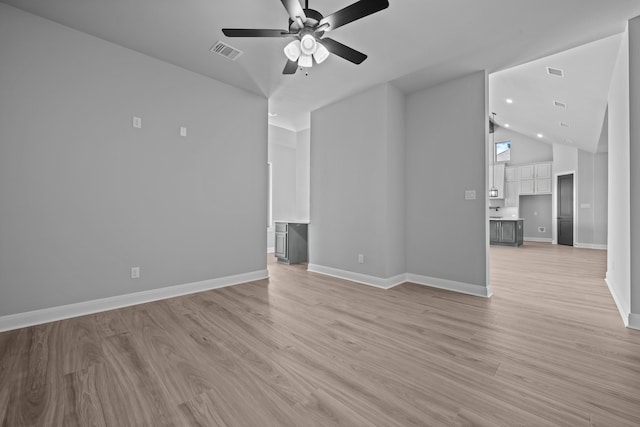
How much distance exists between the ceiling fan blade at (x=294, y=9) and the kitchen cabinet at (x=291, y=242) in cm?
378

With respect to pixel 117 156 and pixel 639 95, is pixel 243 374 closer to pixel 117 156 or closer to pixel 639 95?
pixel 117 156

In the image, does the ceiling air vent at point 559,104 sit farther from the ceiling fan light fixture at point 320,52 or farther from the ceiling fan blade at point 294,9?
the ceiling fan blade at point 294,9

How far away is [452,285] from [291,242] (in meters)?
3.02

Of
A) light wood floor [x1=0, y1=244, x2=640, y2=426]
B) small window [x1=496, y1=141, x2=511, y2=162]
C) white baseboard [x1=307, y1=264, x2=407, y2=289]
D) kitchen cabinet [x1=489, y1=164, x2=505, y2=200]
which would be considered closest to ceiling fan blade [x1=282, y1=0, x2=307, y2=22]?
light wood floor [x1=0, y1=244, x2=640, y2=426]

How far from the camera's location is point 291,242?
5.67 meters

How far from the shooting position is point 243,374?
182cm

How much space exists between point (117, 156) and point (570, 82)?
6.25m

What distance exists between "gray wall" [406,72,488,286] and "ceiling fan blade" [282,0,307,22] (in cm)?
255

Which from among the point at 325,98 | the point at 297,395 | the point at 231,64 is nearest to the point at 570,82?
the point at 325,98

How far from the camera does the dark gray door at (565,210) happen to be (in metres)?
8.74

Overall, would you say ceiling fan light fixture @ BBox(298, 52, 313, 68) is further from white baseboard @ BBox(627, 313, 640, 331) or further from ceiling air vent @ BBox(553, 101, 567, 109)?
ceiling air vent @ BBox(553, 101, 567, 109)

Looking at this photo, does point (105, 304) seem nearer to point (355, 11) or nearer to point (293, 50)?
point (293, 50)

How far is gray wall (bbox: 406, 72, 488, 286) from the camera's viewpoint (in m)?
3.61

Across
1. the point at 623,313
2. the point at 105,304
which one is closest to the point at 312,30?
the point at 105,304
